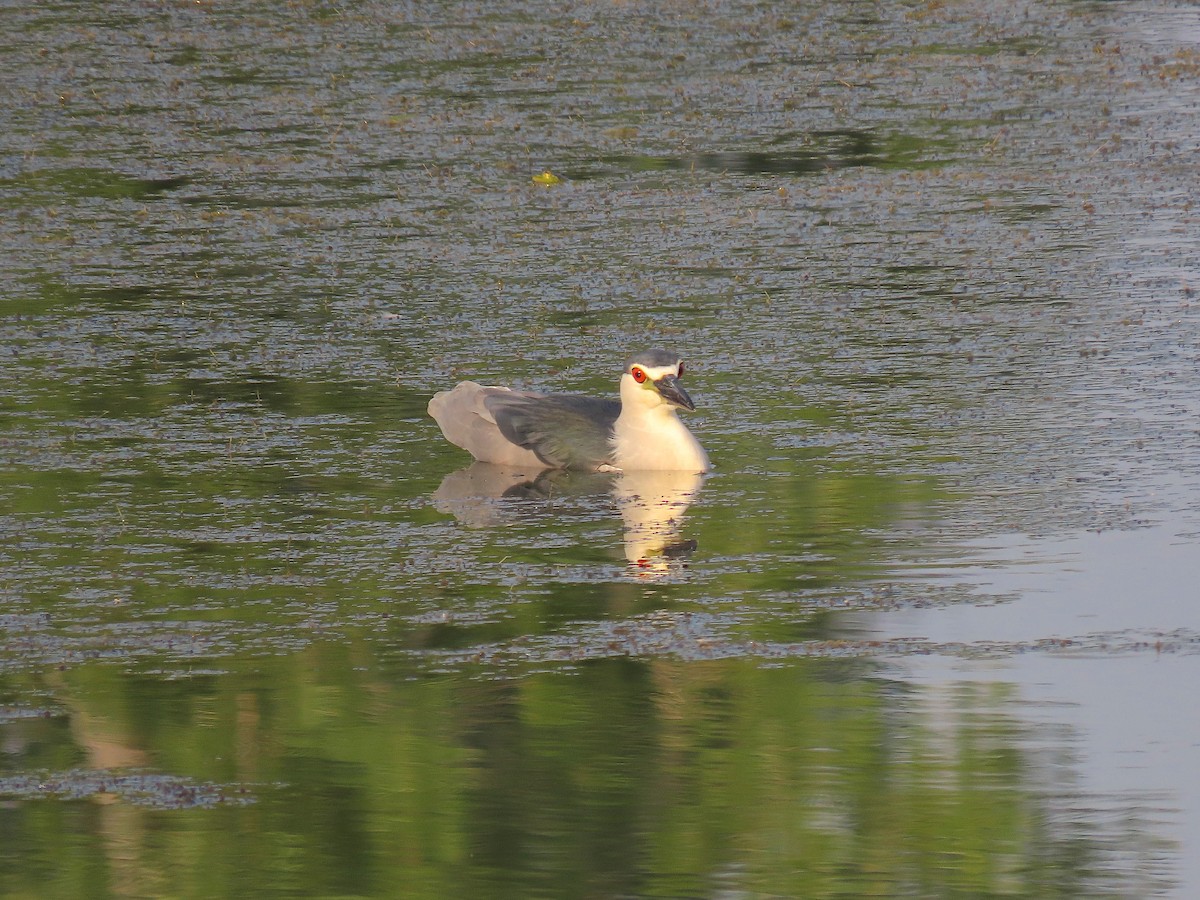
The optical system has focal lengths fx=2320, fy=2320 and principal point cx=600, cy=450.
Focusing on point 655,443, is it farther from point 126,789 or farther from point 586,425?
point 126,789

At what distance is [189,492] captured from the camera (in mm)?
9445

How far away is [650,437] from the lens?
9.84 meters

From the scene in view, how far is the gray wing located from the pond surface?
5.9 inches

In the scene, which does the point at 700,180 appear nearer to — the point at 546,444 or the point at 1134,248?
the point at 1134,248

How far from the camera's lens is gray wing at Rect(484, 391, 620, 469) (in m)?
10.0

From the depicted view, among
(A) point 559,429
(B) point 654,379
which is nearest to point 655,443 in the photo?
(B) point 654,379

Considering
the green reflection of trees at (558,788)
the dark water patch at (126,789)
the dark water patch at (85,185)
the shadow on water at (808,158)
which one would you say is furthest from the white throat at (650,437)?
the dark water patch at (85,185)

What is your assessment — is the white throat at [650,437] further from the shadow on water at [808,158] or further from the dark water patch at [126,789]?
the shadow on water at [808,158]

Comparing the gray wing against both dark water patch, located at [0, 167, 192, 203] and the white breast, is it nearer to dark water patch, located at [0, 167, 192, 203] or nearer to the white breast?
the white breast

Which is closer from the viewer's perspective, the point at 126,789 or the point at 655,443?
the point at 126,789

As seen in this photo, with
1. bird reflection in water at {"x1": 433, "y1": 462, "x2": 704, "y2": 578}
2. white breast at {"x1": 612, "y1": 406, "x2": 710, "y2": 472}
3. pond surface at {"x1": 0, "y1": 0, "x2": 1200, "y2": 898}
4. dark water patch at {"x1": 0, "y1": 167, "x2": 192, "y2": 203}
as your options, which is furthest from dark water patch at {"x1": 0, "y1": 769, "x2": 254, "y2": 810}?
dark water patch at {"x1": 0, "y1": 167, "x2": 192, "y2": 203}

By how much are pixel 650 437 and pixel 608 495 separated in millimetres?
319

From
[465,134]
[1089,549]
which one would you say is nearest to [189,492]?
[1089,549]

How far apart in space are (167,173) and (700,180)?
3681 mm
